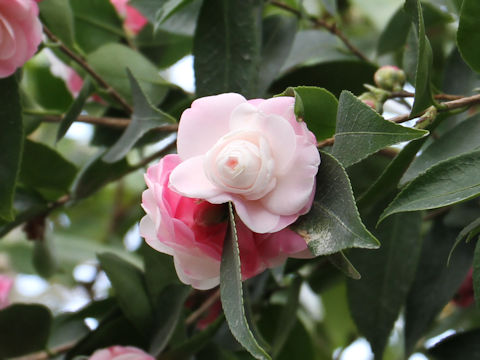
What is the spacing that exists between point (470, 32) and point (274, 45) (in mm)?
282

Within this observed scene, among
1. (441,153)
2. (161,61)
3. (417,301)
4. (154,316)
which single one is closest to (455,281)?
(417,301)

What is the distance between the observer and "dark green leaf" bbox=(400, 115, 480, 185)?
55 cm

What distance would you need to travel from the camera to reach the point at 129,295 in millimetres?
740

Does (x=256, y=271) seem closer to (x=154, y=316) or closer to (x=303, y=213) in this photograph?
(x=303, y=213)

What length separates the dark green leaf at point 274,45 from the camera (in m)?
0.74

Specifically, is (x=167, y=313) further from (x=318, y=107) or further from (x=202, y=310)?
(x=318, y=107)

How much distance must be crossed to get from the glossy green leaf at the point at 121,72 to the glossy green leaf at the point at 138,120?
104 mm

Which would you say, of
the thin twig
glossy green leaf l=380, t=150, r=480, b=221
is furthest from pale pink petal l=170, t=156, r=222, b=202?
the thin twig

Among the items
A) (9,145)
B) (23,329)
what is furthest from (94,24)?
(23,329)

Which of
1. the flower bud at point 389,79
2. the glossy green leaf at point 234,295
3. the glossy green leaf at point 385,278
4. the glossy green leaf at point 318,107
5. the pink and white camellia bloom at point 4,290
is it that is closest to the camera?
the glossy green leaf at point 234,295

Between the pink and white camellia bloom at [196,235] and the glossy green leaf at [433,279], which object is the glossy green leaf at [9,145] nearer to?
the pink and white camellia bloom at [196,235]

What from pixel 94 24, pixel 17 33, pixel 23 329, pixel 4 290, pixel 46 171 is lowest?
pixel 4 290

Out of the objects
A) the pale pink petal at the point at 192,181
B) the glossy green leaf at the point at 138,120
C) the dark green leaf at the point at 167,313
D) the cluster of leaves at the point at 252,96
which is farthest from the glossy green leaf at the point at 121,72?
the pale pink petal at the point at 192,181

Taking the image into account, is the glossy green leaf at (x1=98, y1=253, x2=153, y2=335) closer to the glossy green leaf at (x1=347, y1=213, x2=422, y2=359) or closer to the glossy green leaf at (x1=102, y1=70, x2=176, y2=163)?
the glossy green leaf at (x1=102, y1=70, x2=176, y2=163)
